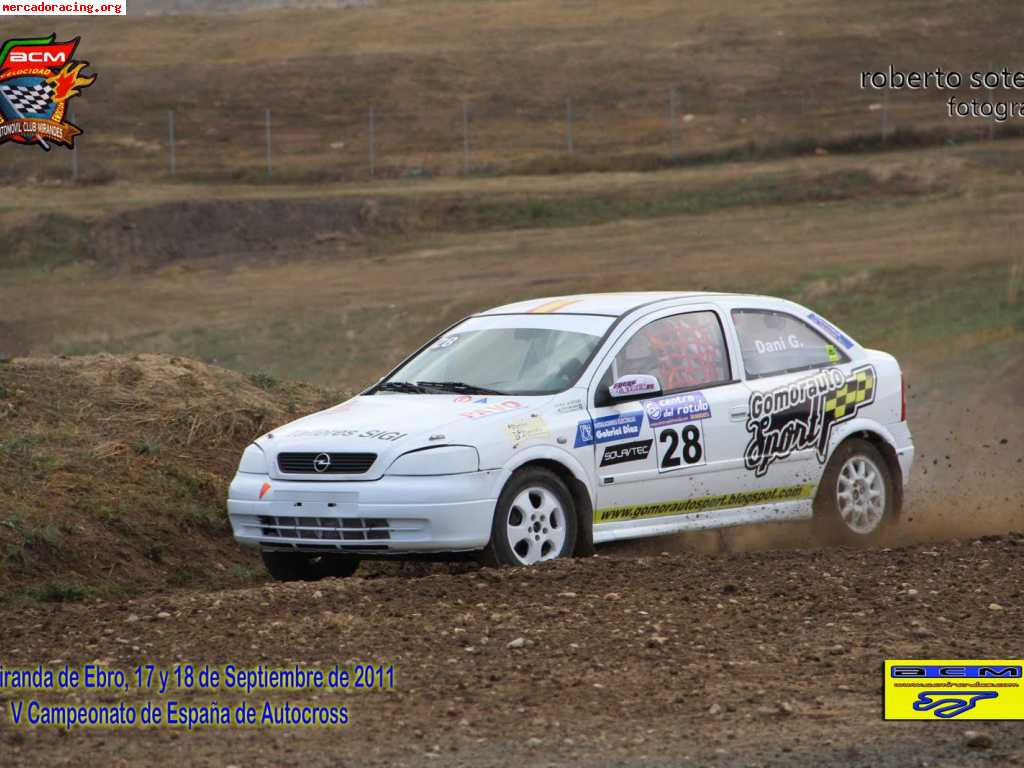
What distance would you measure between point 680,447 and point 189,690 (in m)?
3.91

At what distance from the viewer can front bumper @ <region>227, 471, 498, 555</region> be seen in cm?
852

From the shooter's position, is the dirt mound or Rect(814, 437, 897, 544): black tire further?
Rect(814, 437, 897, 544): black tire

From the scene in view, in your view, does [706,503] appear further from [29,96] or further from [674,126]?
[674,126]

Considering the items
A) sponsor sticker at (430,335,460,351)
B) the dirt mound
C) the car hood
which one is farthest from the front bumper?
sponsor sticker at (430,335,460,351)

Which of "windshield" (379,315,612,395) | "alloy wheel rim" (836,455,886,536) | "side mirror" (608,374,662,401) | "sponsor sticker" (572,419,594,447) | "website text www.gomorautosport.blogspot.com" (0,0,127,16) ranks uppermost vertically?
"website text www.gomorautosport.blogspot.com" (0,0,127,16)

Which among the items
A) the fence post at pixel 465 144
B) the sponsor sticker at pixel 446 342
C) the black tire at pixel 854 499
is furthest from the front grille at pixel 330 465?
the fence post at pixel 465 144

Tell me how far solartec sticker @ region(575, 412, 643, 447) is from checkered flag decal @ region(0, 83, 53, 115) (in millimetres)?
17762

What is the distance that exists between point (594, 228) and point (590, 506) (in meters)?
24.4

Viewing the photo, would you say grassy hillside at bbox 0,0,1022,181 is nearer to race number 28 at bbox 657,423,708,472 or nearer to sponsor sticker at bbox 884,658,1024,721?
race number 28 at bbox 657,423,708,472

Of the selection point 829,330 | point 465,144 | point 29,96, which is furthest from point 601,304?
point 465,144

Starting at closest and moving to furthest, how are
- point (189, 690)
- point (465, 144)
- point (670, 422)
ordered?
point (189, 690), point (670, 422), point (465, 144)

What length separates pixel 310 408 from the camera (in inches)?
522

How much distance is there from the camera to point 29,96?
26266mm

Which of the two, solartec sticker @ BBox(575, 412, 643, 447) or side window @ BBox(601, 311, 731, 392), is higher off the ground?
side window @ BBox(601, 311, 731, 392)
